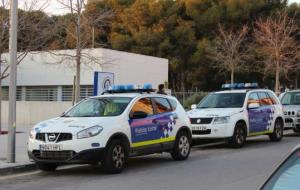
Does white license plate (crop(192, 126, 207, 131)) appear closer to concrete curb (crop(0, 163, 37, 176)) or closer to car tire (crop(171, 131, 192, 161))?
car tire (crop(171, 131, 192, 161))

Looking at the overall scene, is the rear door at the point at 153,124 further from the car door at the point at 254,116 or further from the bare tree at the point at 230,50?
the bare tree at the point at 230,50

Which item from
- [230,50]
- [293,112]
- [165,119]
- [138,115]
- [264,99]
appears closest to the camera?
[138,115]

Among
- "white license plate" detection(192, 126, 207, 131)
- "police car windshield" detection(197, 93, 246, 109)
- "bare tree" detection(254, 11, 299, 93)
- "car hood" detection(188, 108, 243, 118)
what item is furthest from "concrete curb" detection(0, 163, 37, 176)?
"bare tree" detection(254, 11, 299, 93)

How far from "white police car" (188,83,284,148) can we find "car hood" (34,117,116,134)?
525 centimetres

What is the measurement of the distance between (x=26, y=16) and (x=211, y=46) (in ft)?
76.1

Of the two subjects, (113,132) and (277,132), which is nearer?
(113,132)

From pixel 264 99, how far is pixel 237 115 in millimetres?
2166

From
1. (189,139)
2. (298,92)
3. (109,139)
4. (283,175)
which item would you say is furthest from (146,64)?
(283,175)

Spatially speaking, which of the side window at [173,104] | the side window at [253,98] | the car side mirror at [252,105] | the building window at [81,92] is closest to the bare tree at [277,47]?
the building window at [81,92]

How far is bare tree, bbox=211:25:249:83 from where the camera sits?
40734mm

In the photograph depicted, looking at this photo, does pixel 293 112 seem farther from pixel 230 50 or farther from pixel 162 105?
pixel 230 50

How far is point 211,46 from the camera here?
4481 centimetres

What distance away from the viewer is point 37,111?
28922 mm

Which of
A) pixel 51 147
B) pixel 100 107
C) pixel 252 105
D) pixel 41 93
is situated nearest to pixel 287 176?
pixel 51 147
